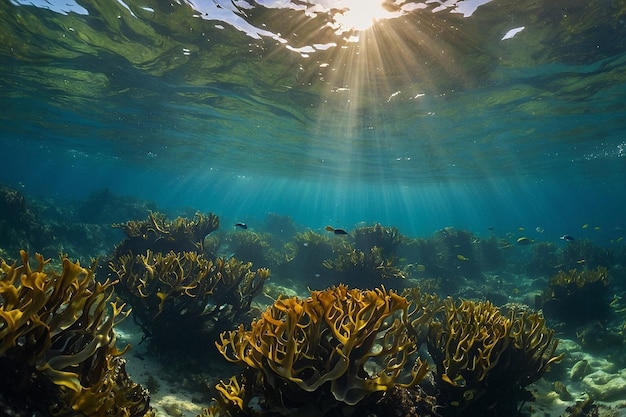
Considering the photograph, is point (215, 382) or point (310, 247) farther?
point (310, 247)

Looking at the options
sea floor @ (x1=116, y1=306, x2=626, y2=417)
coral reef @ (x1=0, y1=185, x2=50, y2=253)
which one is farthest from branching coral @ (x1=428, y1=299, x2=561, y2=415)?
coral reef @ (x1=0, y1=185, x2=50, y2=253)

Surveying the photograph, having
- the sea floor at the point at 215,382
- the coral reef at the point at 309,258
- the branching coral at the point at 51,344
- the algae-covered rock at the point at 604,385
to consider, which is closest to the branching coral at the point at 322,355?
the branching coral at the point at 51,344

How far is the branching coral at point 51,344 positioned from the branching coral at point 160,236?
326 inches

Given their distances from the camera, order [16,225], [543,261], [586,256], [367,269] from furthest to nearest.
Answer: [543,261] → [586,256] → [16,225] → [367,269]

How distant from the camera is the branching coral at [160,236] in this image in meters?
11.0

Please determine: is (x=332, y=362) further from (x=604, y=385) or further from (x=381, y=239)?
(x=381, y=239)

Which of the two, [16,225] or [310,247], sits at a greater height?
[16,225]

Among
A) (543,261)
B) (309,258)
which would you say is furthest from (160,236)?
(543,261)

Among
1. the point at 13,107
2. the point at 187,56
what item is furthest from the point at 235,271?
the point at 13,107

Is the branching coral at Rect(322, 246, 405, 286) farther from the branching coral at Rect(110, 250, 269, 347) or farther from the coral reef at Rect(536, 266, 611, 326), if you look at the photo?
the branching coral at Rect(110, 250, 269, 347)

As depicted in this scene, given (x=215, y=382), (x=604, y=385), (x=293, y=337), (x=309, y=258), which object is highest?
(x=293, y=337)

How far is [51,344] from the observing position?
2.85 meters

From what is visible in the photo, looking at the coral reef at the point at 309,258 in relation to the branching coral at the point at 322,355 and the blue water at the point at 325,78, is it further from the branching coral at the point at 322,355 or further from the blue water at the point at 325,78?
the branching coral at the point at 322,355

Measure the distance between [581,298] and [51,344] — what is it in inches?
520
